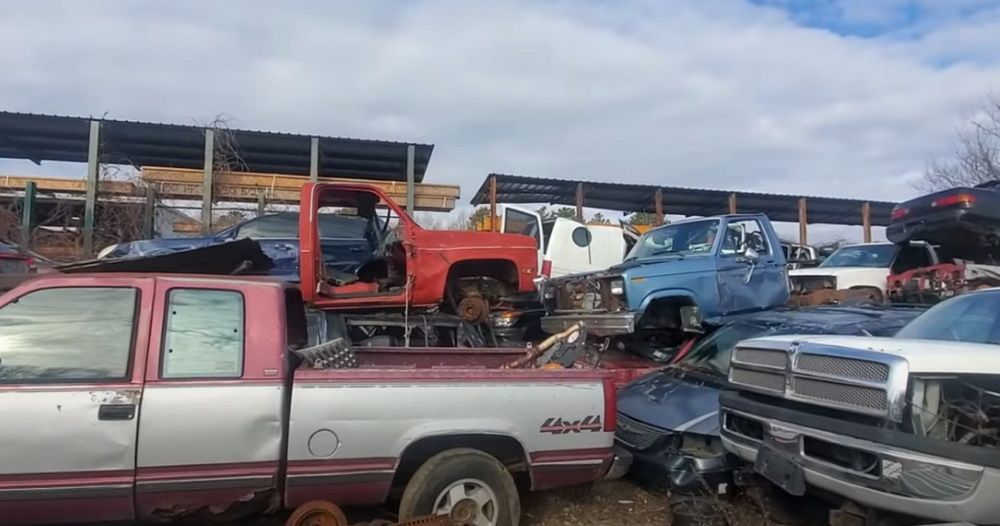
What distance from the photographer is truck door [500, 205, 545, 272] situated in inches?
519

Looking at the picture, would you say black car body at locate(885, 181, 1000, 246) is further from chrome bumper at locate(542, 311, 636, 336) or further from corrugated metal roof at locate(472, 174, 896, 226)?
corrugated metal roof at locate(472, 174, 896, 226)

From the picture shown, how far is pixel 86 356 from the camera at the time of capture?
12.4 feet

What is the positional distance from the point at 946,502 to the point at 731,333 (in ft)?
11.6

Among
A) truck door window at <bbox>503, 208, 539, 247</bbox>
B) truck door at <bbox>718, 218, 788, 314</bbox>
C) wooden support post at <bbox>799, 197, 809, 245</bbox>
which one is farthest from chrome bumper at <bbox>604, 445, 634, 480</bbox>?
wooden support post at <bbox>799, 197, 809, 245</bbox>

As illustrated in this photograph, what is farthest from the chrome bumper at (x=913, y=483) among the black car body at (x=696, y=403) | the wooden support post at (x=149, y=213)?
the wooden support post at (x=149, y=213)

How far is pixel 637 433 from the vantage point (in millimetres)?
5680

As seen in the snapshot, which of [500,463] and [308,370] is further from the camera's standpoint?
[500,463]

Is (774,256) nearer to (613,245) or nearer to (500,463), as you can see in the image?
(613,245)

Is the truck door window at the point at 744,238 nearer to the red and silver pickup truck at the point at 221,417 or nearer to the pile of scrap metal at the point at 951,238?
the pile of scrap metal at the point at 951,238

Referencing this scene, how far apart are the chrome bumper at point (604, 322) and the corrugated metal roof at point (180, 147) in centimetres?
1103

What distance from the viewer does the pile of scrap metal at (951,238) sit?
9797 millimetres

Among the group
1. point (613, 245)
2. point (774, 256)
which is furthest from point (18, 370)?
point (613, 245)

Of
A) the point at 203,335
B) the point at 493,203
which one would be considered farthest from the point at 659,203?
the point at 203,335

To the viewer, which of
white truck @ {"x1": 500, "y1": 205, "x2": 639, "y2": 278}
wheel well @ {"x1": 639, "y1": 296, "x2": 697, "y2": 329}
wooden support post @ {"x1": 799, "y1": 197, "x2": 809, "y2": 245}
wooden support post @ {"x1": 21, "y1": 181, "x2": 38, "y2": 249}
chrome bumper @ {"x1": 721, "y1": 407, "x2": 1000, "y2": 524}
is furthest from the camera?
wooden support post @ {"x1": 799, "y1": 197, "x2": 809, "y2": 245}
